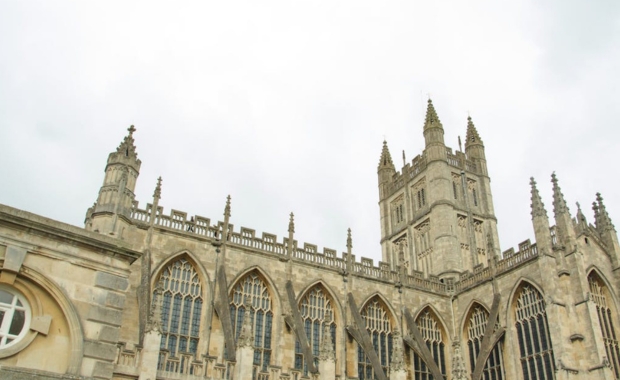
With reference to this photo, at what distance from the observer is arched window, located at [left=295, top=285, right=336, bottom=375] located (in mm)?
25672

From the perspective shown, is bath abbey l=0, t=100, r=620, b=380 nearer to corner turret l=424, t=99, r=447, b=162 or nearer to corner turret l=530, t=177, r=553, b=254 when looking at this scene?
corner turret l=530, t=177, r=553, b=254

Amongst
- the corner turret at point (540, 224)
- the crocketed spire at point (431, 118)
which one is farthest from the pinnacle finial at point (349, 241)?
the crocketed spire at point (431, 118)

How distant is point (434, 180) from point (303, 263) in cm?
1337

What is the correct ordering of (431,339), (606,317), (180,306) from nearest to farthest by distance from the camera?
(180,306)
(606,317)
(431,339)

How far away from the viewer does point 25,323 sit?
8.57m

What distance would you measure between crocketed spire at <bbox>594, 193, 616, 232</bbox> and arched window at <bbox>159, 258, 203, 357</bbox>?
19393 millimetres

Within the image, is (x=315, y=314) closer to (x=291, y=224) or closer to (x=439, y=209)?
(x=291, y=224)

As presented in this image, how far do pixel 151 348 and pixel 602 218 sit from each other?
22156 mm

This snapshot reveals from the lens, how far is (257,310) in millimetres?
24641

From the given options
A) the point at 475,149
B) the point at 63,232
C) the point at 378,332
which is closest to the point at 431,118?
the point at 475,149

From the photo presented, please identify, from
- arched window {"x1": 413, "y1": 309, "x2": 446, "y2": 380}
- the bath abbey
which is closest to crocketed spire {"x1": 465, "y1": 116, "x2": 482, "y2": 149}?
the bath abbey

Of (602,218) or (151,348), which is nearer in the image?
(151,348)

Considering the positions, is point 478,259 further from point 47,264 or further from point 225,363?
point 47,264

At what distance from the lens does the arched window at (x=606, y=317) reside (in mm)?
23766
